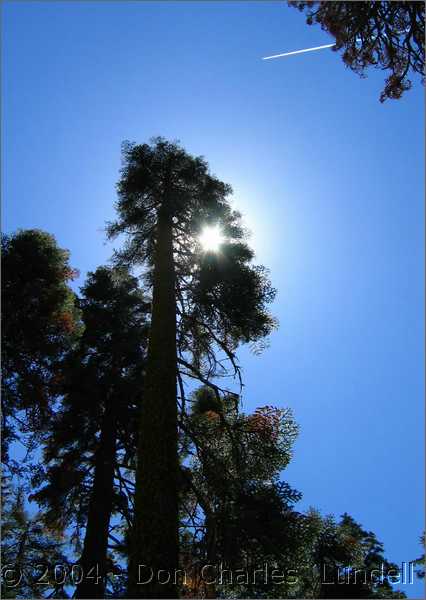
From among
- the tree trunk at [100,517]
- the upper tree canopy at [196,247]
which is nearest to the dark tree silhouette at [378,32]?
the upper tree canopy at [196,247]

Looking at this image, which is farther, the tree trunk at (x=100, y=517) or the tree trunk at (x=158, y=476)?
the tree trunk at (x=100, y=517)

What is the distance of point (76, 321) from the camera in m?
11.3

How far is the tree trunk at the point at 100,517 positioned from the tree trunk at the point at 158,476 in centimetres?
526

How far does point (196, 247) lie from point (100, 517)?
327 inches

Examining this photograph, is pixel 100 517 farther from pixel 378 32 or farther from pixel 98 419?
pixel 378 32

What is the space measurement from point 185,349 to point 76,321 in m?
3.48

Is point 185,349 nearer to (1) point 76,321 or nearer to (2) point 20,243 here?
(1) point 76,321

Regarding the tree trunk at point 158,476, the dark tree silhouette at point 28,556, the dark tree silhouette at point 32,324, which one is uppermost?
the dark tree silhouette at point 32,324

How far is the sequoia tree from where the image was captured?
7.96 metres

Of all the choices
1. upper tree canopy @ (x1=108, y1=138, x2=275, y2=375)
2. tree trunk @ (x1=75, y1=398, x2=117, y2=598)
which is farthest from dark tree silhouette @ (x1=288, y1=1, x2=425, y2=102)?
tree trunk @ (x1=75, y1=398, x2=117, y2=598)

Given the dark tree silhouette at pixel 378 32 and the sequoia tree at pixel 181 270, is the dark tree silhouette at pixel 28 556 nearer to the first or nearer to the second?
the sequoia tree at pixel 181 270

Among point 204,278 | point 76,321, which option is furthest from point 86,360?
point 204,278

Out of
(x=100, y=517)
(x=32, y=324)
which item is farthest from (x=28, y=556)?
(x=32, y=324)

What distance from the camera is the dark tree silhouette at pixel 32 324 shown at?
33.6 ft
